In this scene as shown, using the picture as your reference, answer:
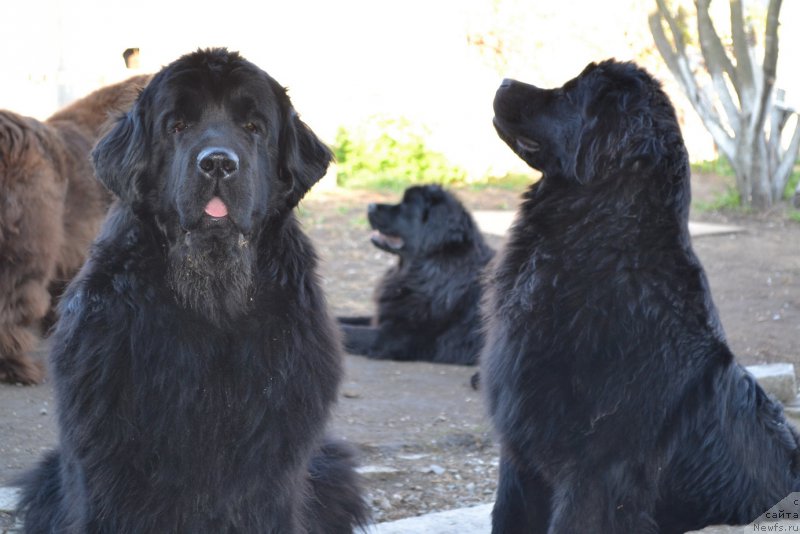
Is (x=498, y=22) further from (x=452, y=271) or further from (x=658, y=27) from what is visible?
(x=452, y=271)

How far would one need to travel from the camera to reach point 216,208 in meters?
2.93

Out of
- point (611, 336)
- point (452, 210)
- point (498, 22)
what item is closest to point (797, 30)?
point (498, 22)

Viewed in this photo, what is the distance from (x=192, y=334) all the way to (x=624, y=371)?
1.35 meters

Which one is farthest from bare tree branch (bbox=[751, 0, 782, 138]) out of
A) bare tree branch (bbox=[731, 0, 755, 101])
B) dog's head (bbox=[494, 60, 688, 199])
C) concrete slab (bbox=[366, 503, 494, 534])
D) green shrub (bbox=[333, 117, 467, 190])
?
concrete slab (bbox=[366, 503, 494, 534])

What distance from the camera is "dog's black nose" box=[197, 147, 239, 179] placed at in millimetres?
2883

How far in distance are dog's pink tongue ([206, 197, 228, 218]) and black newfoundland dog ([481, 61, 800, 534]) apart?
107 centimetres

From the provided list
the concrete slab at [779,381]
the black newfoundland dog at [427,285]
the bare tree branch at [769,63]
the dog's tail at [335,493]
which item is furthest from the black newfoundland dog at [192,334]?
the bare tree branch at [769,63]

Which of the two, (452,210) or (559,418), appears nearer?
(559,418)

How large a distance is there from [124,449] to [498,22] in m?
12.6

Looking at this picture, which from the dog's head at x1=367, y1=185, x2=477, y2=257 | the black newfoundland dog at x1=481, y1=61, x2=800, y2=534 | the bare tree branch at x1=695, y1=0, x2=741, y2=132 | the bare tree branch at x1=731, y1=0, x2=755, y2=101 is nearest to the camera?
the black newfoundland dog at x1=481, y1=61, x2=800, y2=534

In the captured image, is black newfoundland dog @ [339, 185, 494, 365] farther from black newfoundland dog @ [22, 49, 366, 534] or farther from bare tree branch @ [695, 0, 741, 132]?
bare tree branch @ [695, 0, 741, 132]

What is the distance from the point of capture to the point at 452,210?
23.5 feet

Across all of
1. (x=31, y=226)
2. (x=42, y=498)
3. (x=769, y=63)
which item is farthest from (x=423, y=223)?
(x=769, y=63)

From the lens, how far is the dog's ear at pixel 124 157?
2.99 meters
